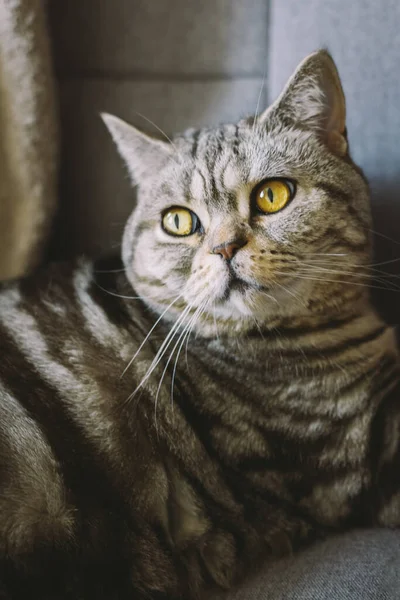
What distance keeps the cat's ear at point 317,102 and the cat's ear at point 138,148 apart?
228 mm

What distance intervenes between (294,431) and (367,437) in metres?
0.13

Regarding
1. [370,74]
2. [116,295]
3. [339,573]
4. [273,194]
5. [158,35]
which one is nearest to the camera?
[339,573]

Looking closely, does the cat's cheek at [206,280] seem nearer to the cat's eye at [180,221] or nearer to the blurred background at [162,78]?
the cat's eye at [180,221]

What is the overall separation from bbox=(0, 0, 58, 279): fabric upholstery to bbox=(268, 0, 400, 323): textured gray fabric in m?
0.62

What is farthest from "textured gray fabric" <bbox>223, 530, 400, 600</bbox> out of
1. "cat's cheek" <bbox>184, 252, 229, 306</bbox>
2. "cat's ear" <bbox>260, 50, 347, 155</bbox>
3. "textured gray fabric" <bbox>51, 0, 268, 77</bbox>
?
"textured gray fabric" <bbox>51, 0, 268, 77</bbox>

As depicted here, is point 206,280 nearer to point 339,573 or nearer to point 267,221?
point 267,221

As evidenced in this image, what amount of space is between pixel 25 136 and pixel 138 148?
342mm

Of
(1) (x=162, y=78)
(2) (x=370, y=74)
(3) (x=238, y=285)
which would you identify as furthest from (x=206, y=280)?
(1) (x=162, y=78)

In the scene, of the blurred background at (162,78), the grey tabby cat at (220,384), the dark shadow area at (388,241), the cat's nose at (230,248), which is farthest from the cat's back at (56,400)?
the dark shadow area at (388,241)

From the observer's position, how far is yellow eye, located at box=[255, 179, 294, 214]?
912mm

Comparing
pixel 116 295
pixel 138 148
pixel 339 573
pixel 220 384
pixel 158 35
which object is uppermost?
pixel 158 35

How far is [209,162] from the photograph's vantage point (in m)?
0.97

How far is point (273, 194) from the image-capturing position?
92 cm

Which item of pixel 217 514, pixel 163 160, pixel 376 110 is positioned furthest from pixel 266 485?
pixel 376 110
